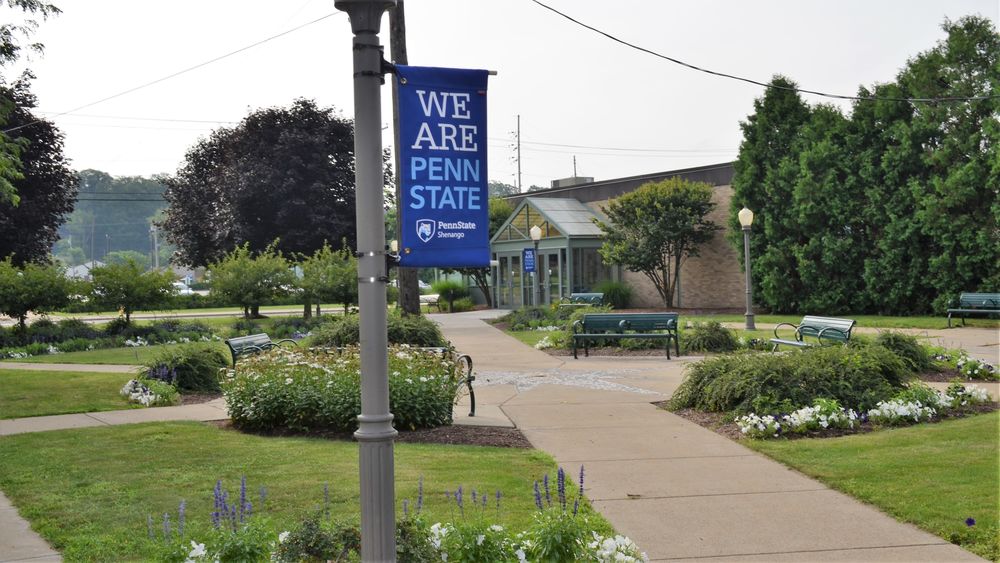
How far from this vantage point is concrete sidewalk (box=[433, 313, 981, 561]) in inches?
202

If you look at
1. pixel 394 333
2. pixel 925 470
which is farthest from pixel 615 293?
pixel 925 470

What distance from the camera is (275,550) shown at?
4.46m

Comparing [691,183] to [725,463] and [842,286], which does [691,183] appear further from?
[725,463]

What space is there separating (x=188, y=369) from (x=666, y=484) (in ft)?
27.6

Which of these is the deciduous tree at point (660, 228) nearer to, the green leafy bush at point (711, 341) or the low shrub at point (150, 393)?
the green leafy bush at point (711, 341)

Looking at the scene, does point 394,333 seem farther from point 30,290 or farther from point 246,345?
point 30,290

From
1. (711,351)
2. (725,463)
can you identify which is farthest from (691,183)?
(725,463)

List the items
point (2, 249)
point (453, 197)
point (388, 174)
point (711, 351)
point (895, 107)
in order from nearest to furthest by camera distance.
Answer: point (453, 197)
point (711, 351)
point (895, 107)
point (2, 249)
point (388, 174)

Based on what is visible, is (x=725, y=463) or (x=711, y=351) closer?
(x=725, y=463)

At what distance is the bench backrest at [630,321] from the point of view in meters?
17.0

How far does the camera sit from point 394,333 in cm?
1519

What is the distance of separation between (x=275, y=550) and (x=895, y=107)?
81.0 ft

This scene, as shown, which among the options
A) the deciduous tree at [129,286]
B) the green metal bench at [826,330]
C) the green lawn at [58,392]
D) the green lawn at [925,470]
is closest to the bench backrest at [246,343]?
the green lawn at [58,392]

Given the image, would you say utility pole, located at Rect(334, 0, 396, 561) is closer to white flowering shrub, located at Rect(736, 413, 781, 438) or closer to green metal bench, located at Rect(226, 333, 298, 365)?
white flowering shrub, located at Rect(736, 413, 781, 438)
